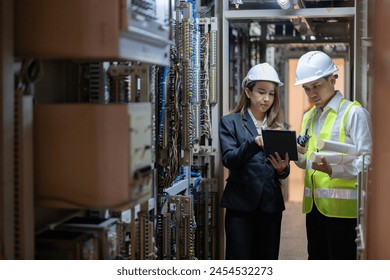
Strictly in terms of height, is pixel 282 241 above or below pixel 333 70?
below

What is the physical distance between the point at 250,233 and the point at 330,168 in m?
0.63

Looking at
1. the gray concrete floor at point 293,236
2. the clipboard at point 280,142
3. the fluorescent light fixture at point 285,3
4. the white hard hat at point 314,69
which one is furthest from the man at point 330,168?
the gray concrete floor at point 293,236

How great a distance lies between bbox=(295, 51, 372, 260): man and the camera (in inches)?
126

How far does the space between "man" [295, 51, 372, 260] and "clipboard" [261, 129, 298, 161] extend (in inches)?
4.8

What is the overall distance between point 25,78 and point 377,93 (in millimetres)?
1201

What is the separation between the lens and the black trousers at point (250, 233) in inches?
139

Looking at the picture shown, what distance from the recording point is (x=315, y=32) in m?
5.57

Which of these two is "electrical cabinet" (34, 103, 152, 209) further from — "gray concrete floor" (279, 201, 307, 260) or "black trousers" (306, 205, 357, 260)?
"gray concrete floor" (279, 201, 307, 260)

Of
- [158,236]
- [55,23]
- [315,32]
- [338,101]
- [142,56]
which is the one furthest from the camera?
[315,32]

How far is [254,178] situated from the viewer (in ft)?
11.5

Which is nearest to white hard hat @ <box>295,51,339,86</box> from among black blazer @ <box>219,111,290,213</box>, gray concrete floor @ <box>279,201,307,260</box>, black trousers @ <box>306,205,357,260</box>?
black blazer @ <box>219,111,290,213</box>

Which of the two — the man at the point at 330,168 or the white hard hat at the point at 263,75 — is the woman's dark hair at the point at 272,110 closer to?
the white hard hat at the point at 263,75
